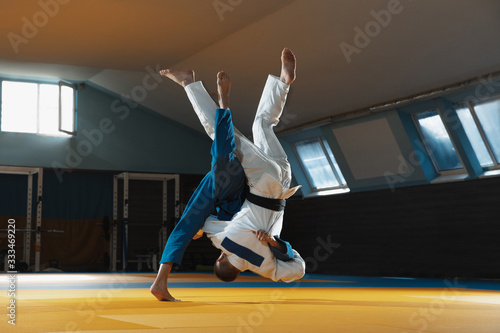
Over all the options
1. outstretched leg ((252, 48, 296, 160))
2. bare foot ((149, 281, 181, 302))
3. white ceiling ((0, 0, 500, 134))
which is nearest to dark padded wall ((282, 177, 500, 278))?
white ceiling ((0, 0, 500, 134))

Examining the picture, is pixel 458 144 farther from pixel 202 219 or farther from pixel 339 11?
pixel 202 219

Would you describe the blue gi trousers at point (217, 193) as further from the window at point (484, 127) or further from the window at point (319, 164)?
the window at point (319, 164)

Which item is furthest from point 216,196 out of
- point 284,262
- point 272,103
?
point 272,103

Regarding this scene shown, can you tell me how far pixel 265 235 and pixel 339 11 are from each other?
392cm

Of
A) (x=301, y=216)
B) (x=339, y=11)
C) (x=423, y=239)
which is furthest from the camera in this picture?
(x=301, y=216)

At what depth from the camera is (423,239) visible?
26.5 feet

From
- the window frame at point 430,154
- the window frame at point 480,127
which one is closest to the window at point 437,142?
the window frame at point 430,154

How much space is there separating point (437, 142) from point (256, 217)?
5538mm

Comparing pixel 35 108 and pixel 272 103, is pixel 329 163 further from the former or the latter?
pixel 272 103

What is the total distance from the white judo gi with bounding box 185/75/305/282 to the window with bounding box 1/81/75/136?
7.50 metres

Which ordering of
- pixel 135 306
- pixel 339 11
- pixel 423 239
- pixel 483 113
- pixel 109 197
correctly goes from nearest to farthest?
pixel 135 306, pixel 339 11, pixel 483 113, pixel 423 239, pixel 109 197

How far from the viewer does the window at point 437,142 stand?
8.03 meters

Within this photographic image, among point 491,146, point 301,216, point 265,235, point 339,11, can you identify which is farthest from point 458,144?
point 265,235

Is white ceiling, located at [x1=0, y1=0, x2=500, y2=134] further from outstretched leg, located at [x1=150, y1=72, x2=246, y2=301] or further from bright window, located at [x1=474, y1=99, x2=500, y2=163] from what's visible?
outstretched leg, located at [x1=150, y1=72, x2=246, y2=301]
